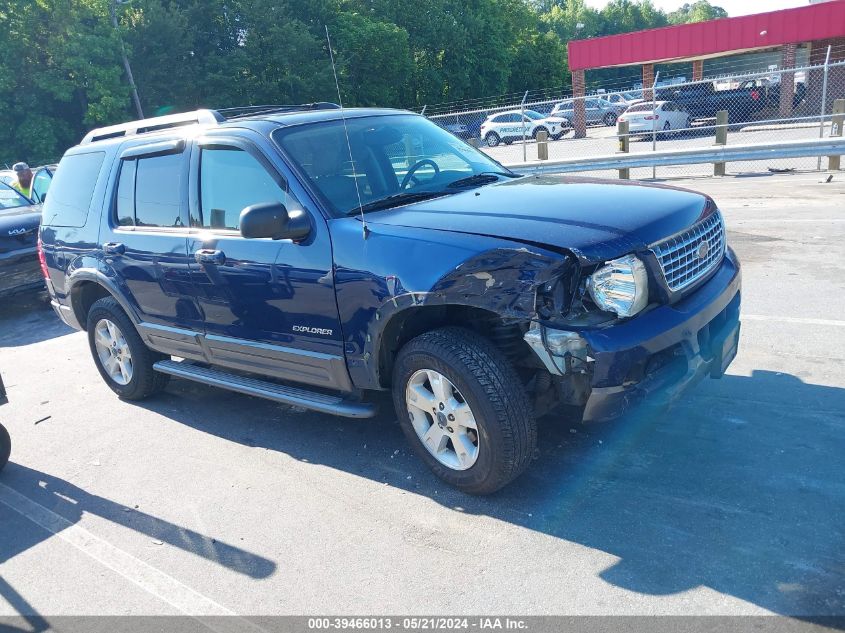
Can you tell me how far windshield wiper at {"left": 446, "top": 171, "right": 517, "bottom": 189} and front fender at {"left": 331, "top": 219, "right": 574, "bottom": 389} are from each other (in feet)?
2.96

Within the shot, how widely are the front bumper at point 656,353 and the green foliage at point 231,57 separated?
36.1m

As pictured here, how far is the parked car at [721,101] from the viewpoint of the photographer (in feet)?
86.8

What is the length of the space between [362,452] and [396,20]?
1992 inches

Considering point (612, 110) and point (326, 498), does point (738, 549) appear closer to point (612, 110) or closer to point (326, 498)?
point (326, 498)

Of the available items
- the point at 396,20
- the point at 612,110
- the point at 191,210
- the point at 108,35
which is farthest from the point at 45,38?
the point at 191,210

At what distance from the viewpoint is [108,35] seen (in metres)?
35.2

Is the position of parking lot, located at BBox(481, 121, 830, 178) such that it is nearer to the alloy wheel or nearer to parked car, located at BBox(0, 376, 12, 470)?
the alloy wheel

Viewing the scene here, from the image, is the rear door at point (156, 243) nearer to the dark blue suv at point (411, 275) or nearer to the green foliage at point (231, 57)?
the dark blue suv at point (411, 275)

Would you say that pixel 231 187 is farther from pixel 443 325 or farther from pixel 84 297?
pixel 84 297

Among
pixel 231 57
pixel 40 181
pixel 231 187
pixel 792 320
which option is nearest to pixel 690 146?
pixel 792 320

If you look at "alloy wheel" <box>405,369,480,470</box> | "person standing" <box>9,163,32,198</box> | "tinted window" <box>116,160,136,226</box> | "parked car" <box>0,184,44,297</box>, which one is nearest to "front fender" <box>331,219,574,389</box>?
A: "alloy wheel" <box>405,369,480,470</box>

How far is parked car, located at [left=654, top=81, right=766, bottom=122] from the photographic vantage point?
86.8ft

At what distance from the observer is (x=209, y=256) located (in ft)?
14.5

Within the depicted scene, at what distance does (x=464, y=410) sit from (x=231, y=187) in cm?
207
